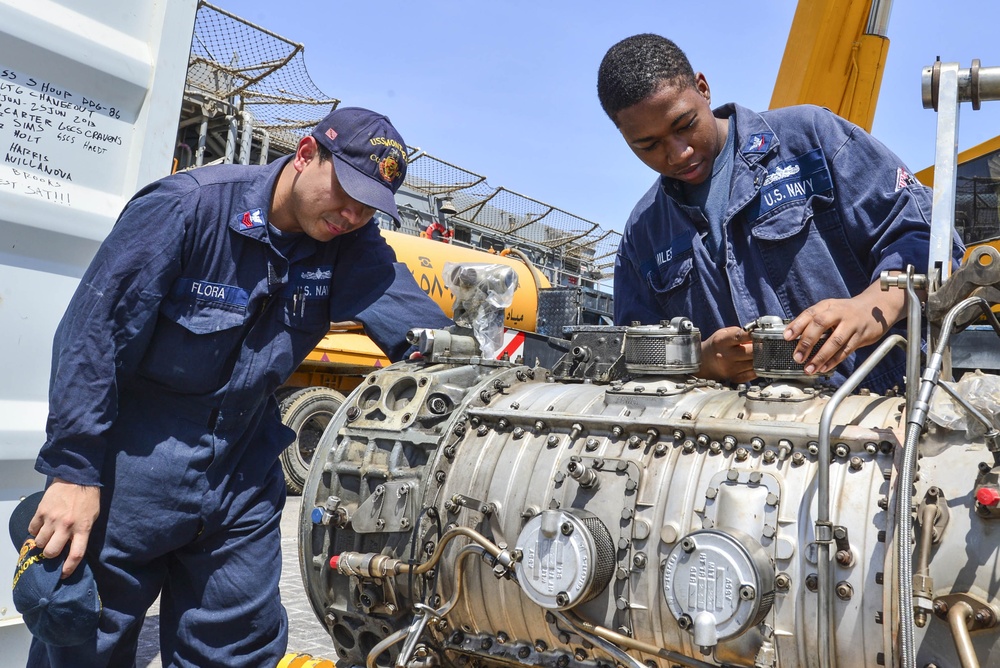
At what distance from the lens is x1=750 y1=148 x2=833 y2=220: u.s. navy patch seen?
2.46m

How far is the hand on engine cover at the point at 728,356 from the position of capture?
7.50 ft

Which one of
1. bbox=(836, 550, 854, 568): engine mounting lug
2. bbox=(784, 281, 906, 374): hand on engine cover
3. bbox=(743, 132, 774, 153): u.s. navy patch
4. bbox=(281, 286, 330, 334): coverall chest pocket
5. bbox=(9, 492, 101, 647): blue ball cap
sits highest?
bbox=(743, 132, 774, 153): u.s. navy patch

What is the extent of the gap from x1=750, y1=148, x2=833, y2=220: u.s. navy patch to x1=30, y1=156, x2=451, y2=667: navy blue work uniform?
124cm

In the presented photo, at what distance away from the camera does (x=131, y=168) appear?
118 inches

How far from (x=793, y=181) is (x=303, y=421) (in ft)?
17.0

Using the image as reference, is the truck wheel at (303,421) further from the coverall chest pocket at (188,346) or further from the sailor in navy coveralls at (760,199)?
the sailor in navy coveralls at (760,199)

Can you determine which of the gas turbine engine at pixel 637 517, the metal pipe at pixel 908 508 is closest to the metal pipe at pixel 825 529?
the gas turbine engine at pixel 637 517

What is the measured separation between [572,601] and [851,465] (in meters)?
0.65

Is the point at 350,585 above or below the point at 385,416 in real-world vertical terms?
below

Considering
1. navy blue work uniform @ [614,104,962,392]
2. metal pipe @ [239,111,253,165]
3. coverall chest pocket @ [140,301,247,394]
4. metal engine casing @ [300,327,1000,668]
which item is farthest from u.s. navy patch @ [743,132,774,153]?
metal pipe @ [239,111,253,165]

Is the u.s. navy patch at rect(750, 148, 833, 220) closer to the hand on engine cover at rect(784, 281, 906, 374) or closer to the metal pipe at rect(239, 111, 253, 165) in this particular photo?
the hand on engine cover at rect(784, 281, 906, 374)

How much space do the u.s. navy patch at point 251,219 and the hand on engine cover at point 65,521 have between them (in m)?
0.79

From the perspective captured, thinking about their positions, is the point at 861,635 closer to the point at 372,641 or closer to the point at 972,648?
the point at 972,648

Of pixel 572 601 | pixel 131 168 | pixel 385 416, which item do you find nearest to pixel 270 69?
pixel 131 168
